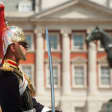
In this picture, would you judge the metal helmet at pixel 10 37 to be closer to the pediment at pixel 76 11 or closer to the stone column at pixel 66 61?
the stone column at pixel 66 61

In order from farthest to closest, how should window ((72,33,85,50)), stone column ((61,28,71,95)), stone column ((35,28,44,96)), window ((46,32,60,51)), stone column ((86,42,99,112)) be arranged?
window ((46,32,60,51))
window ((72,33,85,50))
stone column ((35,28,44,96))
stone column ((61,28,71,95))
stone column ((86,42,99,112))

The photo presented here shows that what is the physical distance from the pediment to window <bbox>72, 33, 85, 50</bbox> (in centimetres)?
112

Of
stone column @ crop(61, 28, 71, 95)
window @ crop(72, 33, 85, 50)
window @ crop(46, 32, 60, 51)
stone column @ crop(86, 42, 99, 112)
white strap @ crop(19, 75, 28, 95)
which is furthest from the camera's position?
window @ crop(46, 32, 60, 51)

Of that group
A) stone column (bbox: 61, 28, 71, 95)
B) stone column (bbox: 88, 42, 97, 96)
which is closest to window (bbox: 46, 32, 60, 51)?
stone column (bbox: 61, 28, 71, 95)

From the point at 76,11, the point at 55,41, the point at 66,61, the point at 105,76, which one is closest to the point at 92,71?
the point at 105,76

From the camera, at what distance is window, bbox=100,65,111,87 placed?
28.0 m

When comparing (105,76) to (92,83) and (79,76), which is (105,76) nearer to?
(92,83)

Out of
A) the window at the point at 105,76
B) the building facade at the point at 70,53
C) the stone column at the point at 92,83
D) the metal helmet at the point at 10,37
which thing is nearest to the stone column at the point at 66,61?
the building facade at the point at 70,53

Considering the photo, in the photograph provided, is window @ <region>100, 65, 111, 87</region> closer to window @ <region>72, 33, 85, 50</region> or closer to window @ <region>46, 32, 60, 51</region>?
window @ <region>72, 33, 85, 50</region>

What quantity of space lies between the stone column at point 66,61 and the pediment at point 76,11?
3.51 feet

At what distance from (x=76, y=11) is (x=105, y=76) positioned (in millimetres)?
4454

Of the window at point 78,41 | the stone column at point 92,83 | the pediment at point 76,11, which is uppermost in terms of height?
the pediment at point 76,11

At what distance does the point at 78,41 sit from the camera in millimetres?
28469

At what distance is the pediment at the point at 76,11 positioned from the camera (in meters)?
28.6
